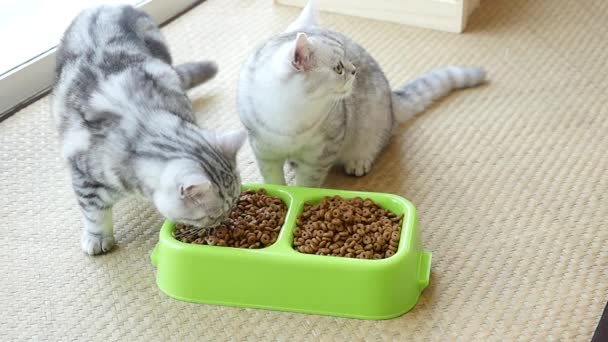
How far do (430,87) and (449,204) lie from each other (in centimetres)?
50

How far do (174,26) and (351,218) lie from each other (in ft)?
4.85

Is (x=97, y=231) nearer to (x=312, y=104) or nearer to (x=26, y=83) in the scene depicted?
(x=312, y=104)

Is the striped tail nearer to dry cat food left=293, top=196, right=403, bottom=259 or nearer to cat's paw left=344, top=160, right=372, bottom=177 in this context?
cat's paw left=344, top=160, right=372, bottom=177

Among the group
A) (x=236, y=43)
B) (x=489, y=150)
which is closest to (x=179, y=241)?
(x=489, y=150)

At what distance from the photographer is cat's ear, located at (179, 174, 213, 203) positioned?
1.57 meters

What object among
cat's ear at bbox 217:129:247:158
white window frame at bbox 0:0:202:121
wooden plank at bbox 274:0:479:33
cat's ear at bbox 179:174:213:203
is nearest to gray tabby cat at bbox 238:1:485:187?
cat's ear at bbox 217:129:247:158

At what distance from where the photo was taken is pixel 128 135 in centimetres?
174

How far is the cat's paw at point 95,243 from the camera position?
1.93 metres

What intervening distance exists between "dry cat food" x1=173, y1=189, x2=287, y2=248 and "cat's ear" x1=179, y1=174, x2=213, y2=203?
0.51 ft

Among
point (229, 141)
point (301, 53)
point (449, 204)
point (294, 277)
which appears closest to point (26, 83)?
point (229, 141)

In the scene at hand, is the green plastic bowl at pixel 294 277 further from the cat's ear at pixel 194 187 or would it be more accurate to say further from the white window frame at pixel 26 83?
the white window frame at pixel 26 83

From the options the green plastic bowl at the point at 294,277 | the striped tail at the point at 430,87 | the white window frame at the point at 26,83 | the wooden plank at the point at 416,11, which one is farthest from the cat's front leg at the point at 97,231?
the wooden plank at the point at 416,11

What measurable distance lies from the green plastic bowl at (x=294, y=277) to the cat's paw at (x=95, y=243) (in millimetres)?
211

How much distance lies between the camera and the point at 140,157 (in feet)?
5.59
